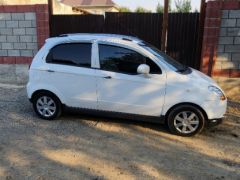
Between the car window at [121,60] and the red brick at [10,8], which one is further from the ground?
the red brick at [10,8]

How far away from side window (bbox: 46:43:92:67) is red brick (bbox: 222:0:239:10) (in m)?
3.98

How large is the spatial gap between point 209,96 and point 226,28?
3255mm

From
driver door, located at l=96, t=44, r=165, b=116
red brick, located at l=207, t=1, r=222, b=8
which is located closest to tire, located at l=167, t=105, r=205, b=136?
driver door, located at l=96, t=44, r=165, b=116

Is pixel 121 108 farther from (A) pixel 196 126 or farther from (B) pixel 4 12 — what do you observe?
(B) pixel 4 12

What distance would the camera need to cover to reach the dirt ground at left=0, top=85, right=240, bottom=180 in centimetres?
413

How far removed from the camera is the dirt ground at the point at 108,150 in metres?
4.13

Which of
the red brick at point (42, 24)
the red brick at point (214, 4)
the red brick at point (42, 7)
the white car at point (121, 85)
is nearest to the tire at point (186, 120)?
the white car at point (121, 85)

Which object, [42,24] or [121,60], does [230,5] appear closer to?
[121,60]

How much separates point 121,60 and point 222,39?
11.6ft

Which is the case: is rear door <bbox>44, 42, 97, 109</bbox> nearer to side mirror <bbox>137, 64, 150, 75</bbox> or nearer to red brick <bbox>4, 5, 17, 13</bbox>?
side mirror <bbox>137, 64, 150, 75</bbox>

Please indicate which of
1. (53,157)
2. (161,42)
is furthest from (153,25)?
(53,157)

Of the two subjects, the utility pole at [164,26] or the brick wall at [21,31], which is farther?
the brick wall at [21,31]

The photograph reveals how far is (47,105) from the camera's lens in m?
6.08

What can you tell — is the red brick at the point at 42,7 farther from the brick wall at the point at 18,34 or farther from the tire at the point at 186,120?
the tire at the point at 186,120
